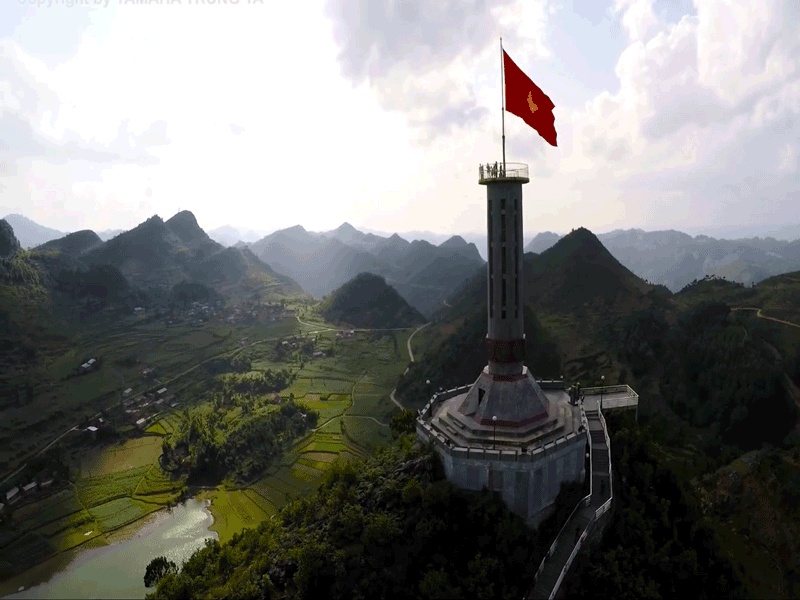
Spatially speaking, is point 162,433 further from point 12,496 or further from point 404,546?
point 404,546

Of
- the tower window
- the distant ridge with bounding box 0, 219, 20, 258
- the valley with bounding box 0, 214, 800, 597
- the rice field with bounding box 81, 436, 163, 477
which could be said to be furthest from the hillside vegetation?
the distant ridge with bounding box 0, 219, 20, 258

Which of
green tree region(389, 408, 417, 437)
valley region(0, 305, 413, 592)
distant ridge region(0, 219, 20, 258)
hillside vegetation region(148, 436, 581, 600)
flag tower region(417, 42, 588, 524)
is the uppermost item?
distant ridge region(0, 219, 20, 258)

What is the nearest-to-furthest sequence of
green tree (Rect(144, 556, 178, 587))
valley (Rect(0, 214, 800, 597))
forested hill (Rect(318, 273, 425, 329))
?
1. valley (Rect(0, 214, 800, 597))
2. green tree (Rect(144, 556, 178, 587))
3. forested hill (Rect(318, 273, 425, 329))

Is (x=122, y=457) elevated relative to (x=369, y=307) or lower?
lower

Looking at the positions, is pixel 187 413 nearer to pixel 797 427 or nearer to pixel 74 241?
pixel 797 427

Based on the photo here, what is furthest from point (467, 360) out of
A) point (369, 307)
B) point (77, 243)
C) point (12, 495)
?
point (77, 243)

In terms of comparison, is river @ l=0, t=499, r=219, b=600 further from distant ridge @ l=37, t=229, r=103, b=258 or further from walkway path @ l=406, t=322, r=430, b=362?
distant ridge @ l=37, t=229, r=103, b=258

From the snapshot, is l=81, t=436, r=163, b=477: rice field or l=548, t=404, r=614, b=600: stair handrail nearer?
l=548, t=404, r=614, b=600: stair handrail
